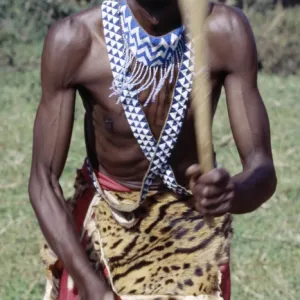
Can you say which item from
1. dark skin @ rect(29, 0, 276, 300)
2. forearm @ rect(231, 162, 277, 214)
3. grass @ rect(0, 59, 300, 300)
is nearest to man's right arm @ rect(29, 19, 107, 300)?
dark skin @ rect(29, 0, 276, 300)

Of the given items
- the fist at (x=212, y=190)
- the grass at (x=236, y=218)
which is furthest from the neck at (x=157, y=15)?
the grass at (x=236, y=218)

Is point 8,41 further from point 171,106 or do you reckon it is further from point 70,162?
point 171,106

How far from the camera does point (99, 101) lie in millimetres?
2766

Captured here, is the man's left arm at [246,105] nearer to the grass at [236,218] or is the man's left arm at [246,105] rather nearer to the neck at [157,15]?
the neck at [157,15]

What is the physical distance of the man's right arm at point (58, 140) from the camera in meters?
2.65

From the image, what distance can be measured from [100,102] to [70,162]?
333 cm

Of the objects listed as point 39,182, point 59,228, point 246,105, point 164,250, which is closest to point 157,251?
point 164,250

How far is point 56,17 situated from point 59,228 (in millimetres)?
7346

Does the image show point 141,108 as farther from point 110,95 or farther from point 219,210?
point 219,210

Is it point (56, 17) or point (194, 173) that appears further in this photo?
point (56, 17)

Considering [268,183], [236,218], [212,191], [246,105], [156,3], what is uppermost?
[156,3]

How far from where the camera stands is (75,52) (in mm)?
2678

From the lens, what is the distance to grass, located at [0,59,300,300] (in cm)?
438

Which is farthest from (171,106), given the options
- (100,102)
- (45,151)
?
(45,151)
